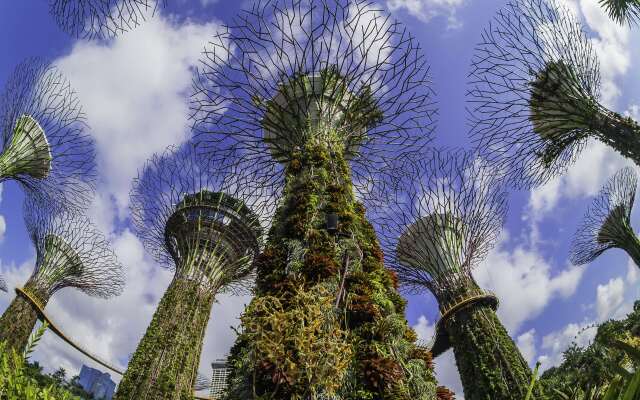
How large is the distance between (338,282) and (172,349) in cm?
806

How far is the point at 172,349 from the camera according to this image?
10.5 m

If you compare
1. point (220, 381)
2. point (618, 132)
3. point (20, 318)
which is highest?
point (618, 132)

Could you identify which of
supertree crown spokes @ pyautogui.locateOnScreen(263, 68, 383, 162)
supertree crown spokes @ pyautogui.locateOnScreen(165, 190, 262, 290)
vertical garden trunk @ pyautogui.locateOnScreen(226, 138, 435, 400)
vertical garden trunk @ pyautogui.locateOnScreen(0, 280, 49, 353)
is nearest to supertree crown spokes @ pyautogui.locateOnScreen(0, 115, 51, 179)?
supertree crown spokes @ pyautogui.locateOnScreen(165, 190, 262, 290)

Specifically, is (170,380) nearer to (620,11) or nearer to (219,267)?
(219,267)

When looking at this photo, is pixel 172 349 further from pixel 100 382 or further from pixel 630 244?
pixel 100 382

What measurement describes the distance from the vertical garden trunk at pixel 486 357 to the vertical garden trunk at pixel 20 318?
14.3 metres

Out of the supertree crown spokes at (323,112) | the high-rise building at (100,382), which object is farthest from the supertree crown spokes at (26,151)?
the high-rise building at (100,382)

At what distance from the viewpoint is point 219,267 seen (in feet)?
44.1

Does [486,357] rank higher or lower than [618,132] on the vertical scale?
lower

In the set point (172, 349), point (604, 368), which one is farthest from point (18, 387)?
point (172, 349)

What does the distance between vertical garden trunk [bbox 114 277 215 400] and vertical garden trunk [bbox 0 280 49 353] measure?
6.42m

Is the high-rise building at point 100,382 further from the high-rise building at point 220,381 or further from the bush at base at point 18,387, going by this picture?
the bush at base at point 18,387

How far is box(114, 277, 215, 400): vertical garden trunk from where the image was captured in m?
9.70

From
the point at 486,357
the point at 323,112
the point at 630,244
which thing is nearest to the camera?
the point at 323,112
